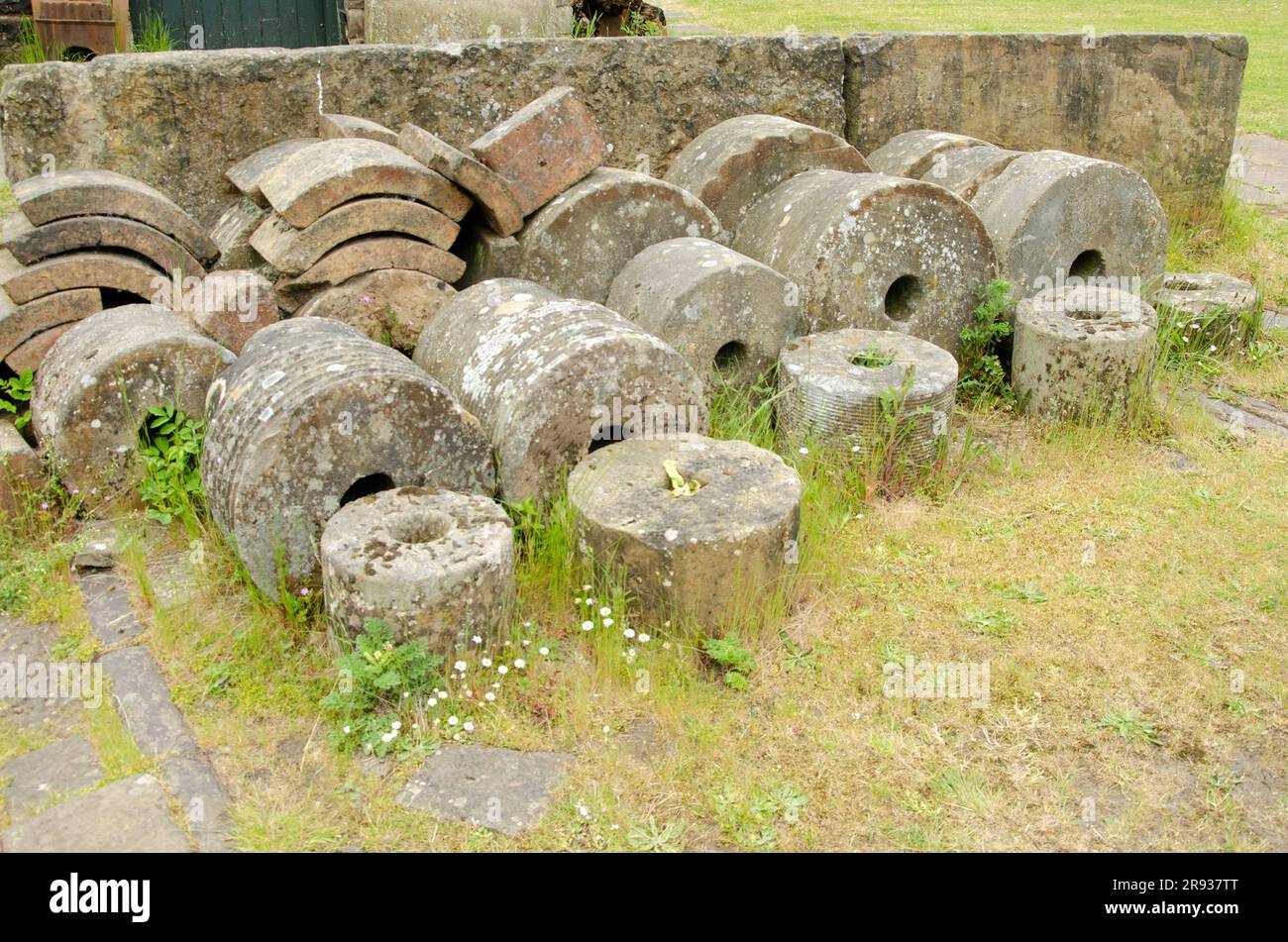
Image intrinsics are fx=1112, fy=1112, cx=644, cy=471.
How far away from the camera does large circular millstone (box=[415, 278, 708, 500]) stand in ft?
13.9

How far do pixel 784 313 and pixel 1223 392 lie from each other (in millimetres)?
2538

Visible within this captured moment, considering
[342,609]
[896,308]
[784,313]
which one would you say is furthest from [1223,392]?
[342,609]

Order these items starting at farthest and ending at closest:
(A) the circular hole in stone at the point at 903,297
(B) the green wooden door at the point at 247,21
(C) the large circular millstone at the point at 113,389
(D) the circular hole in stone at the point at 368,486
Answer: (B) the green wooden door at the point at 247,21 → (A) the circular hole in stone at the point at 903,297 → (C) the large circular millstone at the point at 113,389 → (D) the circular hole in stone at the point at 368,486

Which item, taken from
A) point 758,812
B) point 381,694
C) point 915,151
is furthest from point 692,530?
point 915,151

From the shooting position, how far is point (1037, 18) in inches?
607

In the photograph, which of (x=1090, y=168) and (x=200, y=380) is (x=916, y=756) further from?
(x=1090, y=168)

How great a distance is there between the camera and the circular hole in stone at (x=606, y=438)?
14.5ft

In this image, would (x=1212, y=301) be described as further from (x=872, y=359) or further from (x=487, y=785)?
(x=487, y=785)

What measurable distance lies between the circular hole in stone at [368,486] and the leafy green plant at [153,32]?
5.92m

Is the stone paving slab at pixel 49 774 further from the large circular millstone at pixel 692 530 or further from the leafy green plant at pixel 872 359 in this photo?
the leafy green plant at pixel 872 359

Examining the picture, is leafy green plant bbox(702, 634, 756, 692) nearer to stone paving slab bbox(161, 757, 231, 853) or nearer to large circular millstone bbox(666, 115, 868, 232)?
stone paving slab bbox(161, 757, 231, 853)

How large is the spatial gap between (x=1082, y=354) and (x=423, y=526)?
11.0 ft

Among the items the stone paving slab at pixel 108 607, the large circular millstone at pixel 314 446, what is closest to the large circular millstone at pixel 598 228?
the large circular millstone at pixel 314 446

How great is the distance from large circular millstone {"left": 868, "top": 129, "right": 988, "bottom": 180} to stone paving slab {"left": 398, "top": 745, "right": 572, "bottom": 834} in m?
4.74
